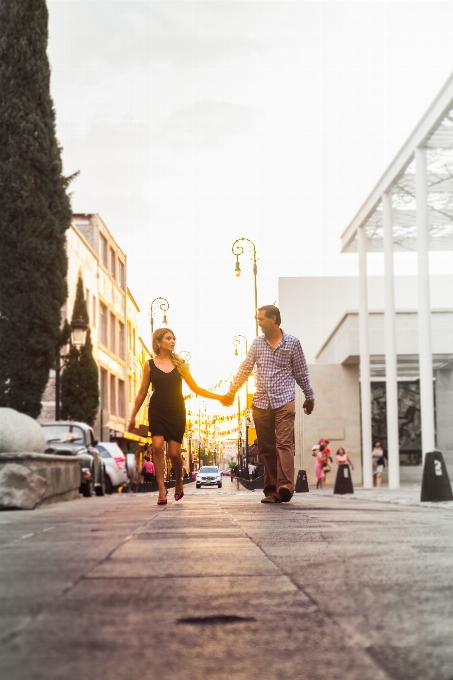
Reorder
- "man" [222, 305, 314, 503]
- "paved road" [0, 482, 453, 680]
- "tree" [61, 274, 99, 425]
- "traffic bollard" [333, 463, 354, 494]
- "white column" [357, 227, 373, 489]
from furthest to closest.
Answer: "tree" [61, 274, 99, 425], "white column" [357, 227, 373, 489], "traffic bollard" [333, 463, 354, 494], "man" [222, 305, 314, 503], "paved road" [0, 482, 453, 680]

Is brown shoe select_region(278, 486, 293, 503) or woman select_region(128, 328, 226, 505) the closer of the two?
brown shoe select_region(278, 486, 293, 503)

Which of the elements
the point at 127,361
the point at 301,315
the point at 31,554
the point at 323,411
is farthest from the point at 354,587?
the point at 127,361

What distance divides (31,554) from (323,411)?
113ft

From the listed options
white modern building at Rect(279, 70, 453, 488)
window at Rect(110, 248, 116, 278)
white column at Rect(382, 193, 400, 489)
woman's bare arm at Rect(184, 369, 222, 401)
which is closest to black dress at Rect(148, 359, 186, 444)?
woman's bare arm at Rect(184, 369, 222, 401)

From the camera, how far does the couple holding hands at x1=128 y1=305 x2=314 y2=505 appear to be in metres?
9.77

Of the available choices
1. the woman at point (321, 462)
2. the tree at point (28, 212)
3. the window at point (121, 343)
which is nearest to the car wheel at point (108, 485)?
the tree at point (28, 212)

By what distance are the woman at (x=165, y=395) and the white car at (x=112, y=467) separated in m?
16.4

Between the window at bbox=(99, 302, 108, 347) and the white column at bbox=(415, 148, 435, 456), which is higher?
the window at bbox=(99, 302, 108, 347)

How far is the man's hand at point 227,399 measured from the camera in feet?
32.8

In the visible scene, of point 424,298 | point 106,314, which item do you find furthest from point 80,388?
point 424,298

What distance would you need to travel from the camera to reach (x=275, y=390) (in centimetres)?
986

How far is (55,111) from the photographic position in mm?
23266

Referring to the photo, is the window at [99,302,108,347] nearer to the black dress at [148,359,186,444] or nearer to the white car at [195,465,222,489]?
the white car at [195,465,222,489]

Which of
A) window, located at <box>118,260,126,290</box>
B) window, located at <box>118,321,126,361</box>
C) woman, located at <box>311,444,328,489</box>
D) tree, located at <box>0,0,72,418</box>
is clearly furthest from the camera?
window, located at <box>118,260,126,290</box>
